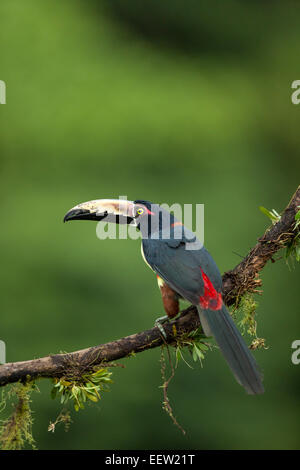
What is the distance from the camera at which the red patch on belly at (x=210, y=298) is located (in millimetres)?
2402

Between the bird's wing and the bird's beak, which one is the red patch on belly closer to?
the bird's wing

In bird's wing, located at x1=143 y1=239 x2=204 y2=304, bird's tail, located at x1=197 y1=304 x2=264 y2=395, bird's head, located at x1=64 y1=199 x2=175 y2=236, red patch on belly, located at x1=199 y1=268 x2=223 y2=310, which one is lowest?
bird's tail, located at x1=197 y1=304 x2=264 y2=395

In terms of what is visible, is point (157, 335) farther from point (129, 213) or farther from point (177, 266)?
Result: point (129, 213)

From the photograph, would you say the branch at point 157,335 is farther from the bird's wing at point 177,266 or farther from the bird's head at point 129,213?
the bird's head at point 129,213

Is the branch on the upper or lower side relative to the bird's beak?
lower

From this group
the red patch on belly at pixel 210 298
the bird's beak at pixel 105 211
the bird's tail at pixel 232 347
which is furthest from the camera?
the bird's beak at pixel 105 211

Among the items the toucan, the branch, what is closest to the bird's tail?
the toucan

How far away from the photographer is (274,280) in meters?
4.84

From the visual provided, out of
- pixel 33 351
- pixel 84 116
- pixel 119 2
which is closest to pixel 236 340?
pixel 33 351

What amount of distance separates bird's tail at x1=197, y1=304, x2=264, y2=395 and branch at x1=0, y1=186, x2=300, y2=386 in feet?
0.35

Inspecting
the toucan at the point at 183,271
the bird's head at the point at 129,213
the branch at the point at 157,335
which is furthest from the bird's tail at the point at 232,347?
the bird's head at the point at 129,213

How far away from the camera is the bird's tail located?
2270mm

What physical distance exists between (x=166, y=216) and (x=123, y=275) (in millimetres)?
1768

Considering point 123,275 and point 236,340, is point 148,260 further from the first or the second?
point 123,275
